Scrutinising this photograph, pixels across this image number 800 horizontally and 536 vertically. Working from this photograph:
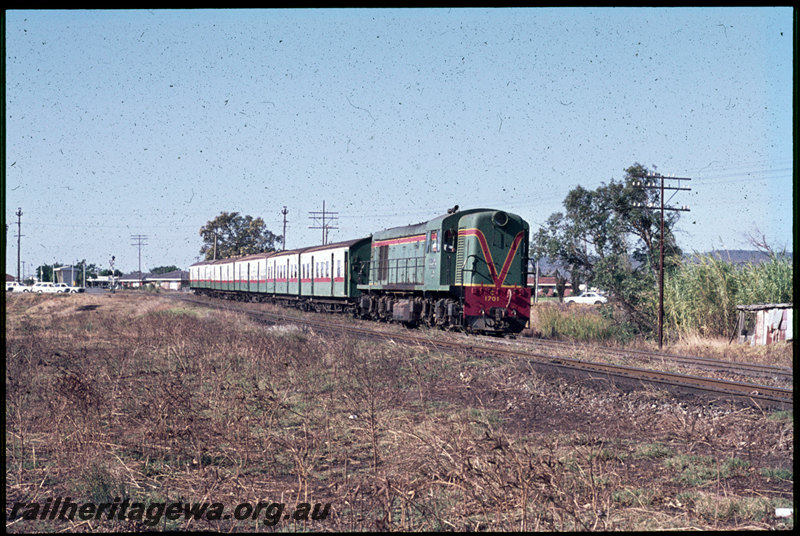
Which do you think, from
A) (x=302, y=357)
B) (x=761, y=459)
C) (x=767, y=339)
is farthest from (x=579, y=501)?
(x=767, y=339)

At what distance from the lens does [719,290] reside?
27172mm

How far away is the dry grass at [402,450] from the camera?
215 inches

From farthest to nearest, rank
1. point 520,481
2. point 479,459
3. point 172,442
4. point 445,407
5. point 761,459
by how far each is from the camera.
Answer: point 445,407
point 172,442
point 761,459
point 479,459
point 520,481

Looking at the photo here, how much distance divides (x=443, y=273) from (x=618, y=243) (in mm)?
19244

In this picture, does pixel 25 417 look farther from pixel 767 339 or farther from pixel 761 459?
pixel 767 339

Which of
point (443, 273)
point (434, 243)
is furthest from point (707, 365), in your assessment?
point (434, 243)

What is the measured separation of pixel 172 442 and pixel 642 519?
513cm

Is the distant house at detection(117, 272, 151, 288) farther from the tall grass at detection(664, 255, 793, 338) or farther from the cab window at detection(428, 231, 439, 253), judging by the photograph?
the cab window at detection(428, 231, 439, 253)

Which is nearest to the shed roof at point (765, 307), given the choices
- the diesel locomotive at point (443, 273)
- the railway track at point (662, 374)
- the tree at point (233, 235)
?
the railway track at point (662, 374)

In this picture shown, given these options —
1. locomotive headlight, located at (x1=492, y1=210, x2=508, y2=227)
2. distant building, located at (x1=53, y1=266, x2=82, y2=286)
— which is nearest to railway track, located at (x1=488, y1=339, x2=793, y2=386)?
locomotive headlight, located at (x1=492, y1=210, x2=508, y2=227)

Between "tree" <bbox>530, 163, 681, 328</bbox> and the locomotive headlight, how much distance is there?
1047 centimetres

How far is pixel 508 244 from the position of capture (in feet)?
71.4

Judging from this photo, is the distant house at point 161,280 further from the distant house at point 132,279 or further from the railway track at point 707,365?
the railway track at point 707,365

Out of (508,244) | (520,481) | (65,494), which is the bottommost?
(65,494)
